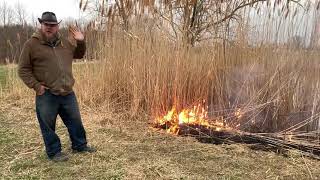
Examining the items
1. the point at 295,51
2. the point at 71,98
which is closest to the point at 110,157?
the point at 71,98

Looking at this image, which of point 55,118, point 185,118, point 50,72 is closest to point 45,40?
point 50,72

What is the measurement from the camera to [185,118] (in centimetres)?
598

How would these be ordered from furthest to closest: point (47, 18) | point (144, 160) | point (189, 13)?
1. point (189, 13)
2. point (144, 160)
3. point (47, 18)

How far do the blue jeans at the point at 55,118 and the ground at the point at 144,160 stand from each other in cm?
18

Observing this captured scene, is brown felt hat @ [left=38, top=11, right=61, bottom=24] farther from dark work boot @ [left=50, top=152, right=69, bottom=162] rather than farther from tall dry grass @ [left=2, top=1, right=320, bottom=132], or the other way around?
tall dry grass @ [left=2, top=1, right=320, bottom=132]

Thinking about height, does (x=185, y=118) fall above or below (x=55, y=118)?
below

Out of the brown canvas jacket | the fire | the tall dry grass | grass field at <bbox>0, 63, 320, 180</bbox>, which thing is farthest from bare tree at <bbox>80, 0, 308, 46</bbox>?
the brown canvas jacket

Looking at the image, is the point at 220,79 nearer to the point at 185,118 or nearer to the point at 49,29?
the point at 185,118

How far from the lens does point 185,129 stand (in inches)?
225

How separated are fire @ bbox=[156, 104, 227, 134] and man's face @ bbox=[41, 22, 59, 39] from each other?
227 cm

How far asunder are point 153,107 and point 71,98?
1768mm

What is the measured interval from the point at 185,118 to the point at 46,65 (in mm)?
2337

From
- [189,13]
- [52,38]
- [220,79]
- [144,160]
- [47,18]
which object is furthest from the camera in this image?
[189,13]

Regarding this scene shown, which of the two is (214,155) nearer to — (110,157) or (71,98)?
(110,157)
